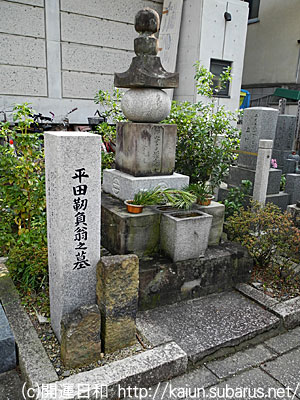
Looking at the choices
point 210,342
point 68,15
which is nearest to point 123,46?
point 68,15

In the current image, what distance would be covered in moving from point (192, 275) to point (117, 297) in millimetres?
1379

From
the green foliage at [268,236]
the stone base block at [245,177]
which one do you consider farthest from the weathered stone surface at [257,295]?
the stone base block at [245,177]

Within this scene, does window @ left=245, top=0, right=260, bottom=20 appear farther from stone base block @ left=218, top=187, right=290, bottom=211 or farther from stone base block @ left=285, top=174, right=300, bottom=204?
stone base block @ left=218, top=187, right=290, bottom=211

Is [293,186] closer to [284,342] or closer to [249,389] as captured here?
[284,342]

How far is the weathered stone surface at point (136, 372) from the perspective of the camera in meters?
2.96

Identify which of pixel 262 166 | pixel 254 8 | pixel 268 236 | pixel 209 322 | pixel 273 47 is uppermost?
pixel 254 8

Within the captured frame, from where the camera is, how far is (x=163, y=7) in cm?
1175

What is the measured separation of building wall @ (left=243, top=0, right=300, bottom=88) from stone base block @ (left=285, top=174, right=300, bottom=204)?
38.1 ft

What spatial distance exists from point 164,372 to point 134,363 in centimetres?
31

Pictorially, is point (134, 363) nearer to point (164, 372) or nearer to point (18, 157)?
point (164, 372)

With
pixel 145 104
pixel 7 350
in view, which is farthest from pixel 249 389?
pixel 145 104

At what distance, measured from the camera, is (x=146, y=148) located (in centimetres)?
508

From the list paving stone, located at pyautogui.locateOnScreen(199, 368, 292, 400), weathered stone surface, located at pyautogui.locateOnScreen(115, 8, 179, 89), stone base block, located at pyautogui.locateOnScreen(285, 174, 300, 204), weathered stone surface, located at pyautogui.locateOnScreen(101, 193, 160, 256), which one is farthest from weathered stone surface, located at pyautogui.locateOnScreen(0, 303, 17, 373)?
stone base block, located at pyautogui.locateOnScreen(285, 174, 300, 204)

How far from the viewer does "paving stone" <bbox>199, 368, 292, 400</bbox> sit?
124 inches
